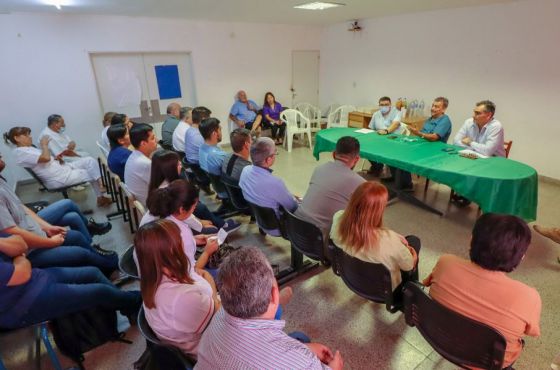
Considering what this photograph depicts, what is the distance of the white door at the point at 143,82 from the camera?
212 inches

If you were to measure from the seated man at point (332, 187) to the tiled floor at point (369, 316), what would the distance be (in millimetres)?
572

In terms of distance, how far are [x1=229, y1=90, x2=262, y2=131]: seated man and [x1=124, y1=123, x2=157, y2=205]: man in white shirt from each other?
3830mm

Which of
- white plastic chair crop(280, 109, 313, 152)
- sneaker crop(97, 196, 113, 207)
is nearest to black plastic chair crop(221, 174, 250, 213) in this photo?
sneaker crop(97, 196, 113, 207)

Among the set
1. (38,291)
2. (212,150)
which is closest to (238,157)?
(212,150)

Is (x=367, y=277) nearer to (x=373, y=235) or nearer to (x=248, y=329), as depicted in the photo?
(x=373, y=235)

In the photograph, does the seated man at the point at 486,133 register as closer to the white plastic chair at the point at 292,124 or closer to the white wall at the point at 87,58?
the white plastic chair at the point at 292,124

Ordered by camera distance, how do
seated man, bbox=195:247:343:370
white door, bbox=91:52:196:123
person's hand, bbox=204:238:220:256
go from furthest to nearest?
white door, bbox=91:52:196:123, person's hand, bbox=204:238:220:256, seated man, bbox=195:247:343:370

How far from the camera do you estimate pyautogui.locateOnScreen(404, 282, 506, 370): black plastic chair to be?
1145mm

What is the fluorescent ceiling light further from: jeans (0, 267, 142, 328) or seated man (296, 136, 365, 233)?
jeans (0, 267, 142, 328)

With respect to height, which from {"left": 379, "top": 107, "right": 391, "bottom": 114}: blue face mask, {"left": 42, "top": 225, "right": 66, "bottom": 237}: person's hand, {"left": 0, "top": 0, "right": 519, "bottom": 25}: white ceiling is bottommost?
{"left": 42, "top": 225, "right": 66, "bottom": 237}: person's hand

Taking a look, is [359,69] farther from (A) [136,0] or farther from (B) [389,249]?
(B) [389,249]

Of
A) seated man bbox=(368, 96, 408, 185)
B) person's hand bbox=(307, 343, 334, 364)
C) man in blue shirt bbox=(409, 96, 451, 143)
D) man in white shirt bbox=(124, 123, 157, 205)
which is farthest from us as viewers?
seated man bbox=(368, 96, 408, 185)

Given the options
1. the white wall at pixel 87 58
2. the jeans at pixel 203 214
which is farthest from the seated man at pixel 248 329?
the white wall at pixel 87 58

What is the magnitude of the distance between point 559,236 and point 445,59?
3.69 m
